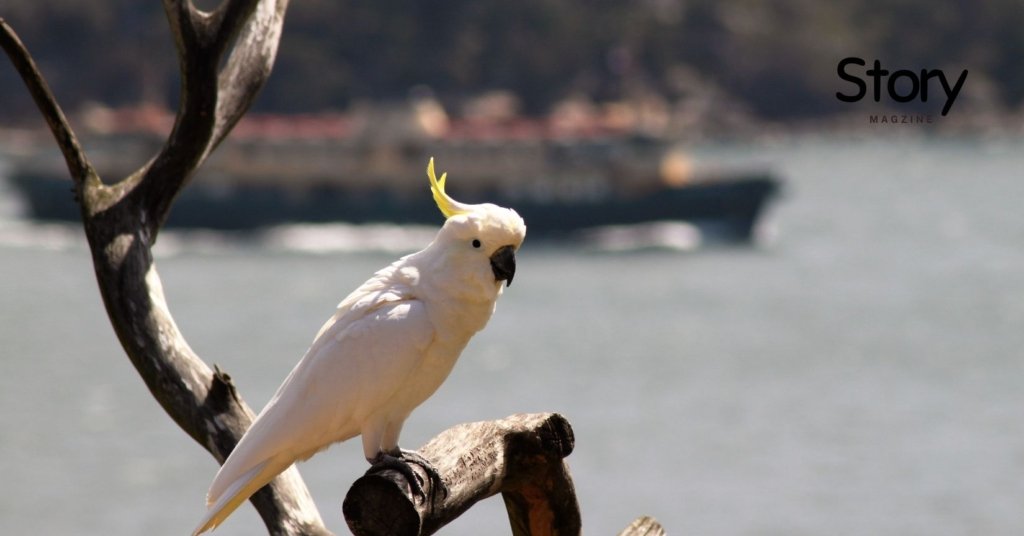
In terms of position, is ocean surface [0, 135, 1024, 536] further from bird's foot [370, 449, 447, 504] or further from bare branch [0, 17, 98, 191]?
bird's foot [370, 449, 447, 504]

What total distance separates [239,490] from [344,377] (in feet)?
0.97

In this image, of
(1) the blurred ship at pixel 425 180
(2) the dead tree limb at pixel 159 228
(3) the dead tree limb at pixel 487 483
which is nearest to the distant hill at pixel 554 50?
(1) the blurred ship at pixel 425 180

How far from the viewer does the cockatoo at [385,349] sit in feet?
11.2

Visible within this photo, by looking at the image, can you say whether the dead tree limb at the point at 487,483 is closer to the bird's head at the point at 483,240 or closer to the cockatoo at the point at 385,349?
the cockatoo at the point at 385,349

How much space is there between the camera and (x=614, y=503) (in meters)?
14.6

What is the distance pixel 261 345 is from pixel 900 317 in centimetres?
1024

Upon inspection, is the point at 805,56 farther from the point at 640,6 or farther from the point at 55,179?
the point at 55,179

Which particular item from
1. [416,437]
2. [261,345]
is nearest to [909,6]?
[261,345]

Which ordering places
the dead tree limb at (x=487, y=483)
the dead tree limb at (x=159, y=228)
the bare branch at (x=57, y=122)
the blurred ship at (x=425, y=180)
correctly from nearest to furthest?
1. the dead tree limb at (x=487, y=483)
2. the dead tree limb at (x=159, y=228)
3. the bare branch at (x=57, y=122)
4. the blurred ship at (x=425, y=180)

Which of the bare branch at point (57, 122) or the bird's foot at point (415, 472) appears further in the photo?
the bare branch at point (57, 122)

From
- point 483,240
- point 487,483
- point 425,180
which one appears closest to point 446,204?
point 483,240

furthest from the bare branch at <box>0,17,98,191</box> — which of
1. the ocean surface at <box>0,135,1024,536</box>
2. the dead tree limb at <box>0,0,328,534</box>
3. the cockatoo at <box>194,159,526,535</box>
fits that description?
the ocean surface at <box>0,135,1024,536</box>

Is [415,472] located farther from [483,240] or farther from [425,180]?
A: [425,180]

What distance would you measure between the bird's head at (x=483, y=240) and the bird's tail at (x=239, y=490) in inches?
20.6
